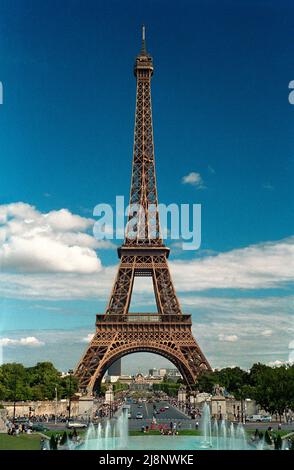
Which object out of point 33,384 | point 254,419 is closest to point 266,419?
point 254,419

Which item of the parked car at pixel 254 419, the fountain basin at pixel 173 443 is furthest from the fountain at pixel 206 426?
the parked car at pixel 254 419

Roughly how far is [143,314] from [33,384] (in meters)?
12.6

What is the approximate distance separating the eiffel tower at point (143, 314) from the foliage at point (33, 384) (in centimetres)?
315

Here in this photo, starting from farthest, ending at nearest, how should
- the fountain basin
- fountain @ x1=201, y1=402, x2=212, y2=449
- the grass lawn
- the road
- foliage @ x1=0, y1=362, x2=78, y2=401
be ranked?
1. foliage @ x1=0, y1=362, x2=78, y2=401
2. the road
3. fountain @ x1=201, y1=402, x2=212, y2=449
4. the fountain basin
5. the grass lawn

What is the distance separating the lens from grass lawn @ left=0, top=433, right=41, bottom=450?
17084 millimetres

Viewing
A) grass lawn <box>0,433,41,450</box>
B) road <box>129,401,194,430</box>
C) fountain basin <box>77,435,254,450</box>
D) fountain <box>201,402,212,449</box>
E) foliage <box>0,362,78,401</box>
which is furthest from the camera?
foliage <box>0,362,78,401</box>

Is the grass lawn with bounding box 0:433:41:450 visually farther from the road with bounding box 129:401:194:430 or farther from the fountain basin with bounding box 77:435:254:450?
the road with bounding box 129:401:194:430

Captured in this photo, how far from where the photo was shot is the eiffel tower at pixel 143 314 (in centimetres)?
4634

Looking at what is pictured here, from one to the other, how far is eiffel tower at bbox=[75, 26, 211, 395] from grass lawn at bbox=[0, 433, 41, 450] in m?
23.5

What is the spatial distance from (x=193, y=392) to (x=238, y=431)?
78.0ft

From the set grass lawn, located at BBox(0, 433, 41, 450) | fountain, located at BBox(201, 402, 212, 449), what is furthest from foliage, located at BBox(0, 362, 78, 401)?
grass lawn, located at BBox(0, 433, 41, 450)

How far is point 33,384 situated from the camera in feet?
171

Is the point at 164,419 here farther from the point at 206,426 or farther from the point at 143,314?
the point at 143,314
